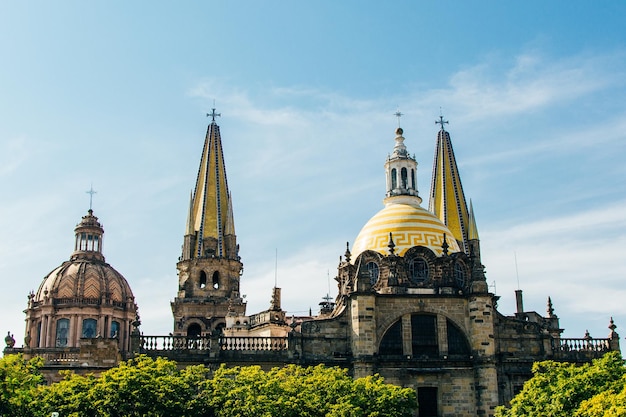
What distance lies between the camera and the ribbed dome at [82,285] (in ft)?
214

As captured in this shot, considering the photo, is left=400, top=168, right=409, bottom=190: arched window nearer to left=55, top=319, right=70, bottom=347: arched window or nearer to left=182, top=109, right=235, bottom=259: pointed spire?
left=182, top=109, right=235, bottom=259: pointed spire

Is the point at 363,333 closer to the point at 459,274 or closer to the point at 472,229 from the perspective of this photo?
the point at 459,274

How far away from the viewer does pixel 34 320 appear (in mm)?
65875

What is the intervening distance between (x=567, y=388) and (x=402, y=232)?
1714 cm

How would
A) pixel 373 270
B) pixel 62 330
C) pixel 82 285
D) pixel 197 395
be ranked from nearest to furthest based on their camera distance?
1. pixel 197 395
2. pixel 373 270
3. pixel 62 330
4. pixel 82 285

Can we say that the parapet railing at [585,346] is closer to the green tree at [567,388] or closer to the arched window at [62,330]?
the green tree at [567,388]

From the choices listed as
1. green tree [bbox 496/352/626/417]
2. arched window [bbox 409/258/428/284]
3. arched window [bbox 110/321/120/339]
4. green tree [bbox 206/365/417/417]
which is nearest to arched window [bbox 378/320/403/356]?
arched window [bbox 409/258/428/284]

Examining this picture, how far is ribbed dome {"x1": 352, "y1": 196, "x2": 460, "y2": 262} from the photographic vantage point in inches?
1964

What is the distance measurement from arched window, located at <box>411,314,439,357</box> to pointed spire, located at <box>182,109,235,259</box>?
18.7m

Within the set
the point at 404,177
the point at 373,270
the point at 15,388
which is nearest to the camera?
the point at 15,388

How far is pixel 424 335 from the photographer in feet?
155

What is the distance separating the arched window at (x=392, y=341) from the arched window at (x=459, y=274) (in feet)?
15.0

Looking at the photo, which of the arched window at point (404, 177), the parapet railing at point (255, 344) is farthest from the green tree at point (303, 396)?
the arched window at point (404, 177)

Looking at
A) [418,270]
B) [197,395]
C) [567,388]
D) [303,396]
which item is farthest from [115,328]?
[567,388]
